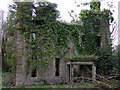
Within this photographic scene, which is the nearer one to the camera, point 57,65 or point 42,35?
point 42,35

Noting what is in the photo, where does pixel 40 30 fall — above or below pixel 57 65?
above

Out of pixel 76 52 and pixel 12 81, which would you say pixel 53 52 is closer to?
pixel 76 52

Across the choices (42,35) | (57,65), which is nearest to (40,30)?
(42,35)

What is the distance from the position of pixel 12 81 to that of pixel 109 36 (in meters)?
6.32

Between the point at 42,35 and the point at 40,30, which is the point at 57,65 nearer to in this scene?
the point at 42,35

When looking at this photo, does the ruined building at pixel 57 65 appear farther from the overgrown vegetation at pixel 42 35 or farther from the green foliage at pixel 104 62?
the green foliage at pixel 104 62

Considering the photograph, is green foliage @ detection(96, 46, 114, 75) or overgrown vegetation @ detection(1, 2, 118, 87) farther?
green foliage @ detection(96, 46, 114, 75)

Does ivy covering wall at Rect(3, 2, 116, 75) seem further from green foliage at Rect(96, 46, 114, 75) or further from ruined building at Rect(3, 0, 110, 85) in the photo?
green foliage at Rect(96, 46, 114, 75)

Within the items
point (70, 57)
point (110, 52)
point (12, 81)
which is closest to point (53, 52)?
point (70, 57)

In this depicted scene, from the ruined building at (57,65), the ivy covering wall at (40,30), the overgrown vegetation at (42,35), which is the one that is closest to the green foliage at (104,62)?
the overgrown vegetation at (42,35)

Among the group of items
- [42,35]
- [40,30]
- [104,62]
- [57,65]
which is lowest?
[57,65]

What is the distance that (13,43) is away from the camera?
8977 millimetres

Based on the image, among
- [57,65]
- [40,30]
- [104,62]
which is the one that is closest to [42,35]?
[40,30]

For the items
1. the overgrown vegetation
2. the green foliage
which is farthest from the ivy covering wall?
the green foliage
